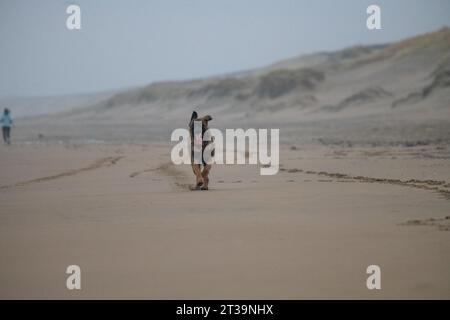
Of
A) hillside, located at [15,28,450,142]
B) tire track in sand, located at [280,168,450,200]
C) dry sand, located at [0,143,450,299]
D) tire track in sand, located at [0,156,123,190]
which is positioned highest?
hillside, located at [15,28,450,142]

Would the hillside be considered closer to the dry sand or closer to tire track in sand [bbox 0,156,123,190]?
tire track in sand [bbox 0,156,123,190]

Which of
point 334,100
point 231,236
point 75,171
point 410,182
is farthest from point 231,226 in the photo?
point 334,100

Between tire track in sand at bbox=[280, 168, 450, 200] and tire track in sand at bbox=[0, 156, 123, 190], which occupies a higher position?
tire track in sand at bbox=[0, 156, 123, 190]

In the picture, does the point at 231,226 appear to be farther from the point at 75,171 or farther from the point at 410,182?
the point at 75,171

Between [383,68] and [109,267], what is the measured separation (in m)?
59.2

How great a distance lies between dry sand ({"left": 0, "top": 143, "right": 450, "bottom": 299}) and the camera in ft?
19.1

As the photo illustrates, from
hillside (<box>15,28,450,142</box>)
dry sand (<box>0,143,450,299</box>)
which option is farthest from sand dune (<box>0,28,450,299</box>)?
hillside (<box>15,28,450,142</box>)

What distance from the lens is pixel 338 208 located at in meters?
9.50

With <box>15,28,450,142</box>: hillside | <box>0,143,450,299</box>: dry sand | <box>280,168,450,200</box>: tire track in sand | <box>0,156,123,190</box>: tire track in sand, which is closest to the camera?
<box>0,143,450,299</box>: dry sand

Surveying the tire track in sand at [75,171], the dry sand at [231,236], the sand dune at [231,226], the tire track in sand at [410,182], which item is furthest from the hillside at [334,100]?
the dry sand at [231,236]

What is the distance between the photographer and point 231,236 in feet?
25.0
